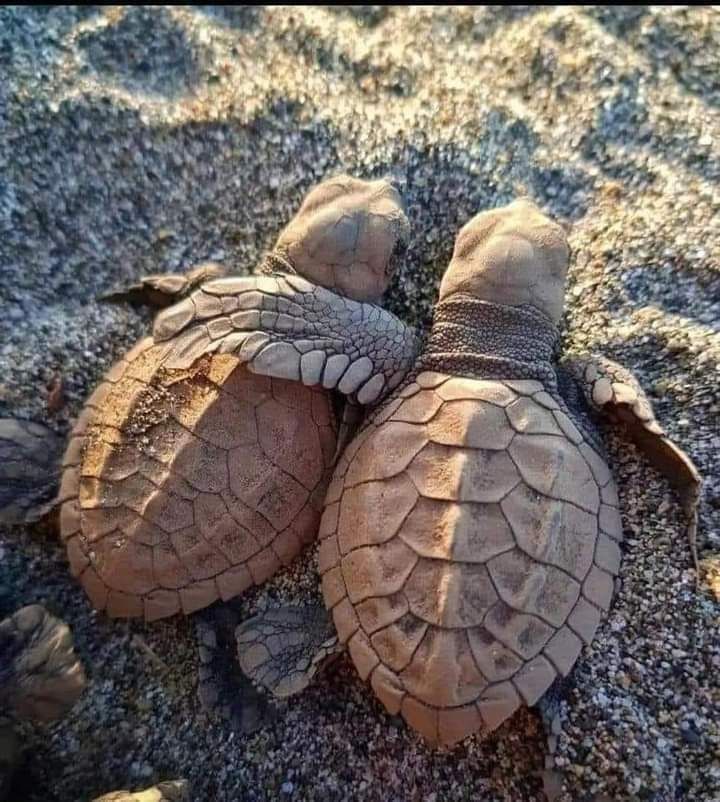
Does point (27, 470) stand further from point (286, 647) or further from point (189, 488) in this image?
point (286, 647)

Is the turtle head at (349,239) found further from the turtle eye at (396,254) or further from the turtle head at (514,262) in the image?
the turtle head at (514,262)

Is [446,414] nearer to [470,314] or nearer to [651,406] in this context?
[470,314]

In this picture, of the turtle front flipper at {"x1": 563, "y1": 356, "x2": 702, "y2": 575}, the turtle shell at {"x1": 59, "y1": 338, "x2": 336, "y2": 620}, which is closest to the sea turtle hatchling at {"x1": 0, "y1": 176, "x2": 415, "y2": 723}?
the turtle shell at {"x1": 59, "y1": 338, "x2": 336, "y2": 620}

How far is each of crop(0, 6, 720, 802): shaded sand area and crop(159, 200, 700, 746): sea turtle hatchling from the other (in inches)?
4.5

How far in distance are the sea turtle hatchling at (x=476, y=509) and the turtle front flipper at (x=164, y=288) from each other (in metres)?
0.36

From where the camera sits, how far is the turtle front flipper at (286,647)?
1744 mm

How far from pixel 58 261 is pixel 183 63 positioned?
2.66 feet

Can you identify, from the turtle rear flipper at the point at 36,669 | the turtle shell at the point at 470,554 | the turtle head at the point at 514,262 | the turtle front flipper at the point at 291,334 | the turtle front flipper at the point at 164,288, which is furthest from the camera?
the turtle front flipper at the point at 164,288

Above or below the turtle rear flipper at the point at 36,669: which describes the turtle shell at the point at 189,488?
above

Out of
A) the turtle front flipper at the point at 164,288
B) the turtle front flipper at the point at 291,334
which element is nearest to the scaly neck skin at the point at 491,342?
the turtle front flipper at the point at 291,334

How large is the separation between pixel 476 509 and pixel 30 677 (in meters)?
1.08

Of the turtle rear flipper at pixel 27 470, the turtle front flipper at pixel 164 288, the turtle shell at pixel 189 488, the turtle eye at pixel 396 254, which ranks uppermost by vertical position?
the turtle eye at pixel 396 254

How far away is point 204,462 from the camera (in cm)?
175

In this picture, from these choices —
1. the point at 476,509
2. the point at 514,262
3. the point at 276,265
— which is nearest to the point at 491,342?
the point at 514,262
